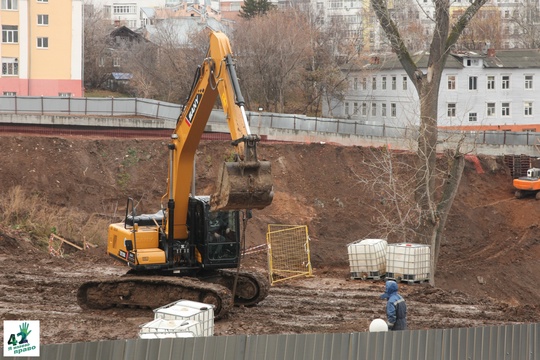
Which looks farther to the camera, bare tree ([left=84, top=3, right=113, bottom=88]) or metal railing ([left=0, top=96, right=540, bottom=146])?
bare tree ([left=84, top=3, right=113, bottom=88])

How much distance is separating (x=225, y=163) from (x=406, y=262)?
10.1 metres

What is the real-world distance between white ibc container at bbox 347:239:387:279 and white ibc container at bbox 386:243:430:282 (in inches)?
18.3

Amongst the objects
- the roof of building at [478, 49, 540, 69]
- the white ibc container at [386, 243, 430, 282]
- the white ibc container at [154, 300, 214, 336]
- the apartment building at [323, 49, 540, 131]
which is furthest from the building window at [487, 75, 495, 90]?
the white ibc container at [154, 300, 214, 336]

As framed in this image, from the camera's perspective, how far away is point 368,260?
2486 centimetres

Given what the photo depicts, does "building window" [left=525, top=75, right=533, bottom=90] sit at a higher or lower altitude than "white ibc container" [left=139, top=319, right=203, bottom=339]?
higher

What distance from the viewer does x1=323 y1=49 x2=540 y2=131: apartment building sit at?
63.7 meters

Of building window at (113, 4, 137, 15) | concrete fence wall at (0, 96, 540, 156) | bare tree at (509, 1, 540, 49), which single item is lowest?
concrete fence wall at (0, 96, 540, 156)

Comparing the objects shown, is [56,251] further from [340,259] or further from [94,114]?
[94,114]

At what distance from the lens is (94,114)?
44.1m

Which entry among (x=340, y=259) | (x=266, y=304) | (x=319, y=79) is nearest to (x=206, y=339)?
(x=266, y=304)

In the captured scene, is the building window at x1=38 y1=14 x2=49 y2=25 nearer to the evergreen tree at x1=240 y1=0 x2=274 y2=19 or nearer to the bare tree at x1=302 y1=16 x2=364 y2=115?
the bare tree at x1=302 y1=16 x2=364 y2=115

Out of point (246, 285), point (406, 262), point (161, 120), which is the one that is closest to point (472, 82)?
point (161, 120)

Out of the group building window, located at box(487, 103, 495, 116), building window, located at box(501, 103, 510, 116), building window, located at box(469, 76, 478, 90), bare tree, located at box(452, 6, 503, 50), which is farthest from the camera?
bare tree, located at box(452, 6, 503, 50)

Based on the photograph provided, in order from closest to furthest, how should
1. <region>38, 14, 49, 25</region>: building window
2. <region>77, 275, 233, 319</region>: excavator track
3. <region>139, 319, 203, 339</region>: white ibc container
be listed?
<region>139, 319, 203, 339</region>: white ibc container
<region>77, 275, 233, 319</region>: excavator track
<region>38, 14, 49, 25</region>: building window
